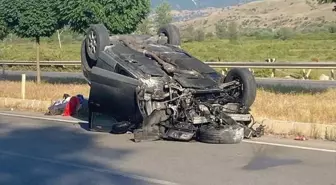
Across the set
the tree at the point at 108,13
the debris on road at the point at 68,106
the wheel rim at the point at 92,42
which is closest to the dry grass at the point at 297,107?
the wheel rim at the point at 92,42

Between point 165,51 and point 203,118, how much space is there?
246 cm

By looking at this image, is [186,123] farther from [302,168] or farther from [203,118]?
[302,168]

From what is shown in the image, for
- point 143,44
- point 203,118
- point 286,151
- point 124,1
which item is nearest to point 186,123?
point 203,118

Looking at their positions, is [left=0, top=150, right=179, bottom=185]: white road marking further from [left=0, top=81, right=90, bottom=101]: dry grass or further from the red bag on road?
[left=0, top=81, right=90, bottom=101]: dry grass

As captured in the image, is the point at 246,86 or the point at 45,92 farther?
the point at 45,92

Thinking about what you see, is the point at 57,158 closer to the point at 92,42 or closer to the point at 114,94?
the point at 114,94

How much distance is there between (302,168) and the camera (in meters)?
9.55

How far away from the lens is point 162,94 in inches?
495

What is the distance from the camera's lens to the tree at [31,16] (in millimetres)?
26078

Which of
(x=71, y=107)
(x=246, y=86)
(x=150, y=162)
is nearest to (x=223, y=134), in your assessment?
(x=246, y=86)

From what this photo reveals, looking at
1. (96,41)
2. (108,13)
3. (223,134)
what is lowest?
(223,134)

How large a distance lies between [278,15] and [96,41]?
13619 cm

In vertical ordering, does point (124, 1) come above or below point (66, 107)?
above

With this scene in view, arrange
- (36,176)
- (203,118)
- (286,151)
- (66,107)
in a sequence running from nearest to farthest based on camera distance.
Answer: (36,176) < (286,151) < (203,118) < (66,107)
